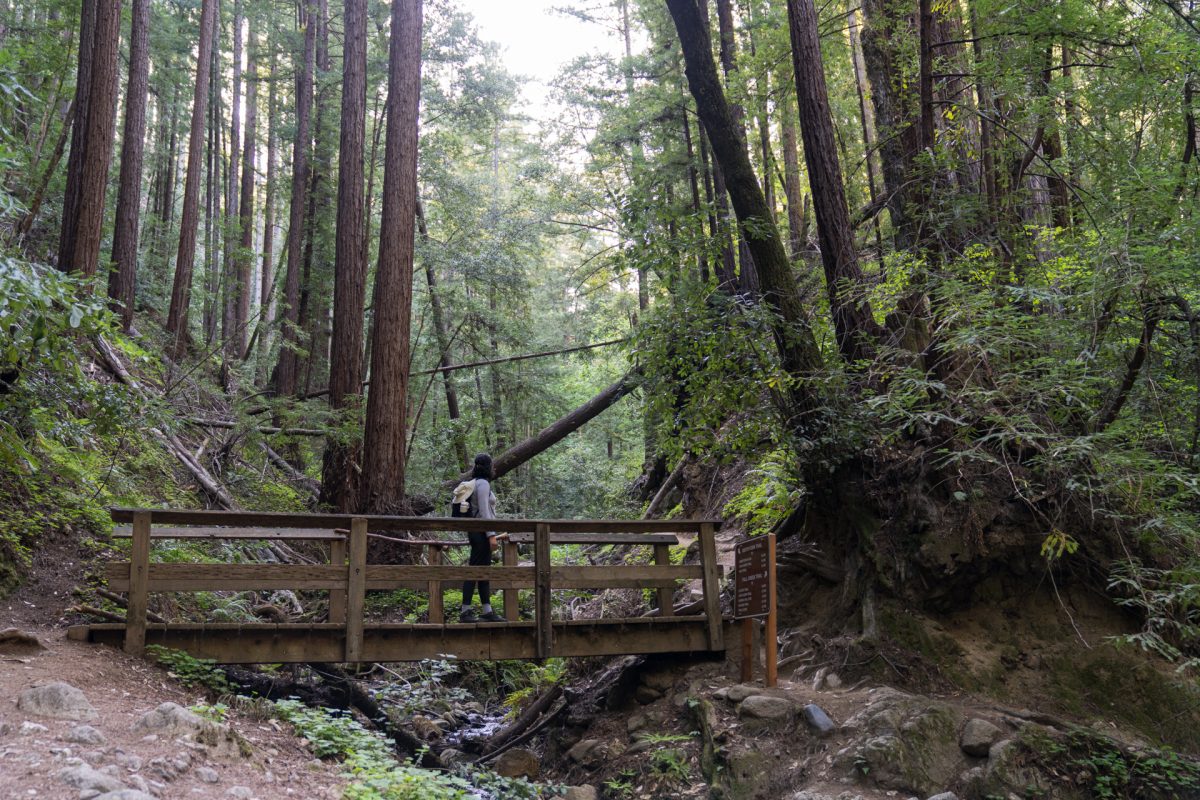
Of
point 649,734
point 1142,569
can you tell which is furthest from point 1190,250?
point 649,734

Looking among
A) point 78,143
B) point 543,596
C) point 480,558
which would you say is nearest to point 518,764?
point 543,596

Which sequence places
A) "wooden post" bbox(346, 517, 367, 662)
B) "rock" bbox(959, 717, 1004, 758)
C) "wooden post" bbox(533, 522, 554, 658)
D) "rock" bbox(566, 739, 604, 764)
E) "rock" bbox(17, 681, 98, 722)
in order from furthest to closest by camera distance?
"rock" bbox(566, 739, 604, 764) → "wooden post" bbox(533, 522, 554, 658) → "wooden post" bbox(346, 517, 367, 662) → "rock" bbox(959, 717, 1004, 758) → "rock" bbox(17, 681, 98, 722)

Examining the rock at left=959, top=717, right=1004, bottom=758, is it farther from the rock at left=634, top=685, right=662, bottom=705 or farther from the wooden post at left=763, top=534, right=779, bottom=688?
the rock at left=634, top=685, right=662, bottom=705

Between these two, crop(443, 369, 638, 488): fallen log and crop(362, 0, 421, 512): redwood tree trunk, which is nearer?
crop(362, 0, 421, 512): redwood tree trunk

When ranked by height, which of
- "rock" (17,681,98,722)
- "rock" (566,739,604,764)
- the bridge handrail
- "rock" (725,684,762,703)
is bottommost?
"rock" (566,739,604,764)

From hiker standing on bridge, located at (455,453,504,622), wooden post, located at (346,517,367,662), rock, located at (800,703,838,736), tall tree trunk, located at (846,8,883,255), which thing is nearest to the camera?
rock, located at (800,703,838,736)

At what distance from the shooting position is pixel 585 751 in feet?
27.6

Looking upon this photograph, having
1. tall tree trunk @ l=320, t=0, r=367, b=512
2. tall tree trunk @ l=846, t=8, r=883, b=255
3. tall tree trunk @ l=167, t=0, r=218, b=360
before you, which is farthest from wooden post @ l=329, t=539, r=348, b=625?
tall tree trunk @ l=846, t=8, r=883, b=255

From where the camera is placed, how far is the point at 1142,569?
7.04 meters

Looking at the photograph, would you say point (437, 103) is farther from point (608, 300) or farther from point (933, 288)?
point (933, 288)

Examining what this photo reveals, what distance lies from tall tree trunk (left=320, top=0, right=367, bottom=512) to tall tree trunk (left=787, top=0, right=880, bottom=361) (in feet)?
25.5

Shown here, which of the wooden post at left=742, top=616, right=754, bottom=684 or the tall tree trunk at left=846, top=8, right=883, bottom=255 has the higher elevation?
the tall tree trunk at left=846, top=8, right=883, bottom=255

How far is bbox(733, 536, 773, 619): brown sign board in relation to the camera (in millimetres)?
7996

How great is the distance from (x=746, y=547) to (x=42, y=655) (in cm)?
608
